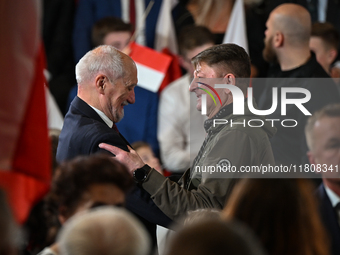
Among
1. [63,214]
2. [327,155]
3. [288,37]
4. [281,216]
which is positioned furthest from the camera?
[288,37]

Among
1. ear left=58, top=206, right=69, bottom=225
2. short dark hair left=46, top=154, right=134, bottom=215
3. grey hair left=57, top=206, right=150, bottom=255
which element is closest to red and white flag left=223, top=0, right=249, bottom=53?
short dark hair left=46, top=154, right=134, bottom=215

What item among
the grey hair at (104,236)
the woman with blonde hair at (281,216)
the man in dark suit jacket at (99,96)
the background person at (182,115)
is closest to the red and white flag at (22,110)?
the grey hair at (104,236)

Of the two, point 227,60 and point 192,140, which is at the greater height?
point 227,60

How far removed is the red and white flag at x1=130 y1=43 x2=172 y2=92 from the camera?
6.11 metres

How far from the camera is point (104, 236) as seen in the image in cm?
175

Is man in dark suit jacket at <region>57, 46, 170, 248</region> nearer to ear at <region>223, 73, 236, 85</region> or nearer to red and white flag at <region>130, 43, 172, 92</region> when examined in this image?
ear at <region>223, 73, 236, 85</region>

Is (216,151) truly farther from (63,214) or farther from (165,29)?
(165,29)

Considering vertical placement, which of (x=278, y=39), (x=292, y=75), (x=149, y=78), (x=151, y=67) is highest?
(x=278, y=39)

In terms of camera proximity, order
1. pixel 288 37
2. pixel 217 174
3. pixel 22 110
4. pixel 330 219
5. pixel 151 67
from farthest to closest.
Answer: pixel 151 67
pixel 288 37
pixel 217 174
pixel 330 219
pixel 22 110

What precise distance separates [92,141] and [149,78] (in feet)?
9.59

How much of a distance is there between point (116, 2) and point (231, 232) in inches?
209

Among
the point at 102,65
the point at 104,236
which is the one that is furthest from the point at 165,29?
the point at 104,236

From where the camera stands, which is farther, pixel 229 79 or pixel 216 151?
pixel 229 79

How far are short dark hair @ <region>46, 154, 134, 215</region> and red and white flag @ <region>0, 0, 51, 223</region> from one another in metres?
0.12
